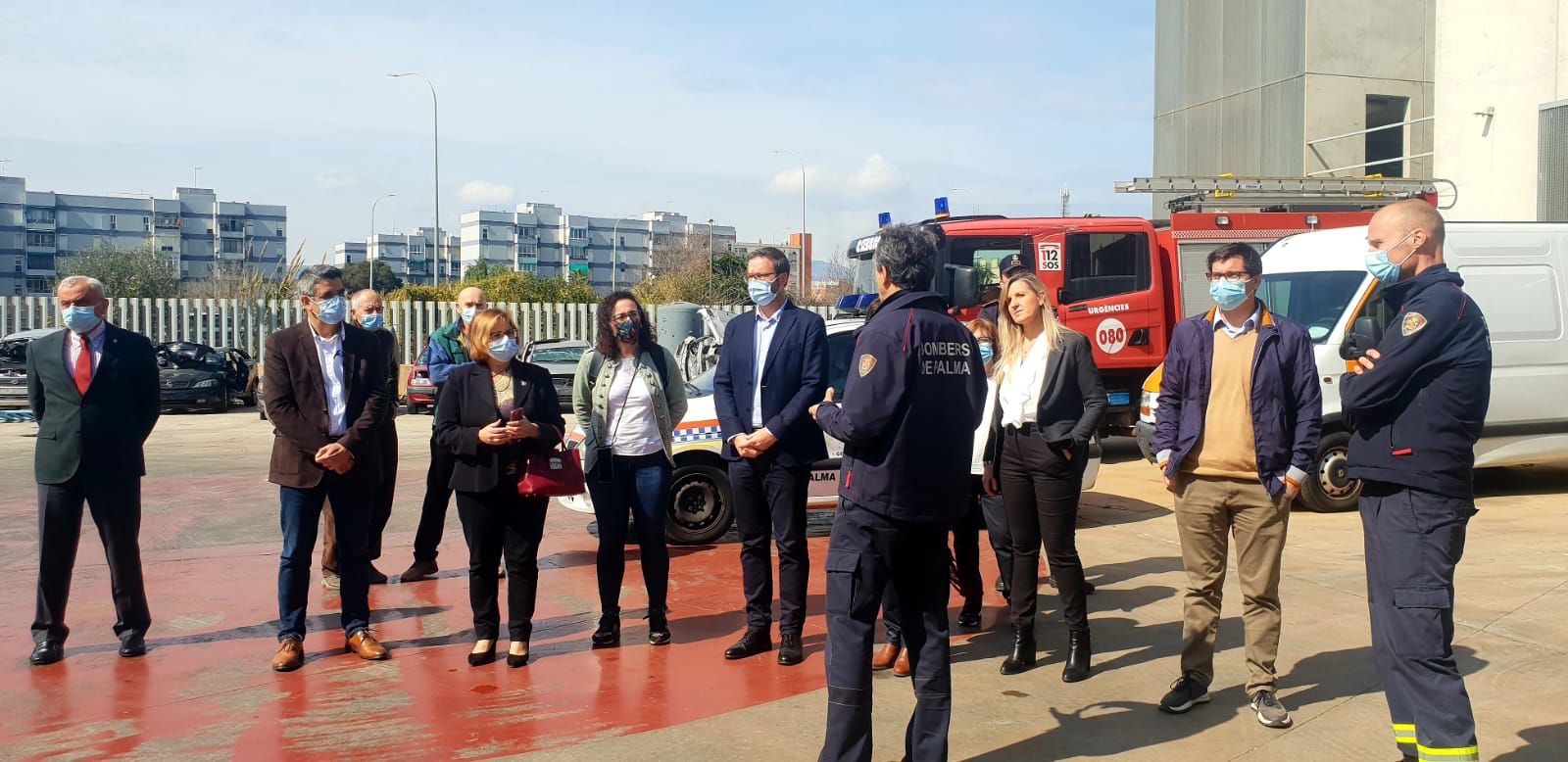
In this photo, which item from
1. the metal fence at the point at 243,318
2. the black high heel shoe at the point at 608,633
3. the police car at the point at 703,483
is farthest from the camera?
the metal fence at the point at 243,318

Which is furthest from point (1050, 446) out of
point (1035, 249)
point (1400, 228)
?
point (1035, 249)

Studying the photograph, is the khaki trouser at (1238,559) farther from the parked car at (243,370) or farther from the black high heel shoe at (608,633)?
the parked car at (243,370)

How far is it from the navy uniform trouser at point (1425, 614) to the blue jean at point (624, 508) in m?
3.35

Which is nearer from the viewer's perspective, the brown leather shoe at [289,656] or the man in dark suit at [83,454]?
the brown leather shoe at [289,656]

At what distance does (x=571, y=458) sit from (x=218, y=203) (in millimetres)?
133905

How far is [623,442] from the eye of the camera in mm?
6031

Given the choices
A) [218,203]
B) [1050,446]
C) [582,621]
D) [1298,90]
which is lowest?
[582,621]

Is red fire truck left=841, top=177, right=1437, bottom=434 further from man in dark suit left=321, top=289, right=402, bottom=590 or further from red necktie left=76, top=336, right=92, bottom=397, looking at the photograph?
red necktie left=76, top=336, right=92, bottom=397

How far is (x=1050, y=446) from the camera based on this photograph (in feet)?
18.1

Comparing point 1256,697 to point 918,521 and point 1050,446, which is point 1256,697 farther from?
point 918,521

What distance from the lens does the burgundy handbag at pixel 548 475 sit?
229 inches

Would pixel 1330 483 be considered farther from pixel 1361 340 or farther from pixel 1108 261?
pixel 1361 340

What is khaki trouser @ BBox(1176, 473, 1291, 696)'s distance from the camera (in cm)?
480

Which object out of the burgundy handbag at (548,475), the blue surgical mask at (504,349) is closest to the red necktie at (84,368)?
the blue surgical mask at (504,349)
